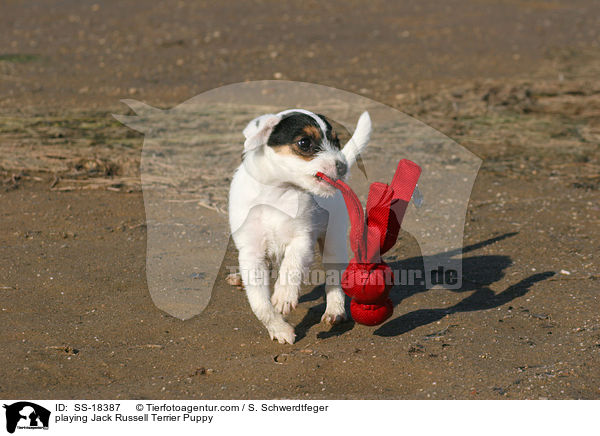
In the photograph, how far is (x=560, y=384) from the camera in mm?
4586

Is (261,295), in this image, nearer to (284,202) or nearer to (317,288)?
(284,202)

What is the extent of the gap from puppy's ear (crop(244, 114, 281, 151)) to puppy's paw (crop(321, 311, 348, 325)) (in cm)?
136

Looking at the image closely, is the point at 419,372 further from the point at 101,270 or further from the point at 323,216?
the point at 101,270

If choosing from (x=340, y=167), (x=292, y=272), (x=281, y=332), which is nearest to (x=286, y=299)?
(x=292, y=272)

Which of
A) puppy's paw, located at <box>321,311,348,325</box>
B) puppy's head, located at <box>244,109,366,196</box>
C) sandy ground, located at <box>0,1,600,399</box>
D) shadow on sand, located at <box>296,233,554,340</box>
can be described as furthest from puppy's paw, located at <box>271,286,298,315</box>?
puppy's head, located at <box>244,109,366,196</box>

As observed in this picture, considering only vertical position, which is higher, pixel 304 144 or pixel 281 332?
pixel 304 144

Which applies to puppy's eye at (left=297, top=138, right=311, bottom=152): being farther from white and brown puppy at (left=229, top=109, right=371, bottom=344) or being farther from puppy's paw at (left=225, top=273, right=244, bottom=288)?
puppy's paw at (left=225, top=273, right=244, bottom=288)

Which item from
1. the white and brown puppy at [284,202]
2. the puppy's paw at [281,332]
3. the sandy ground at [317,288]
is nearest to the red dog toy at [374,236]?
the white and brown puppy at [284,202]

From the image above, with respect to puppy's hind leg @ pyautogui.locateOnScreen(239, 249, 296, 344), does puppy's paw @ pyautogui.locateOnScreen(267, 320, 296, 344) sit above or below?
below

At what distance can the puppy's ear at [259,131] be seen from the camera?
4848 mm

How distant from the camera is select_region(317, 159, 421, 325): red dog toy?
4801 mm

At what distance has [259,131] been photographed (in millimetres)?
4852
